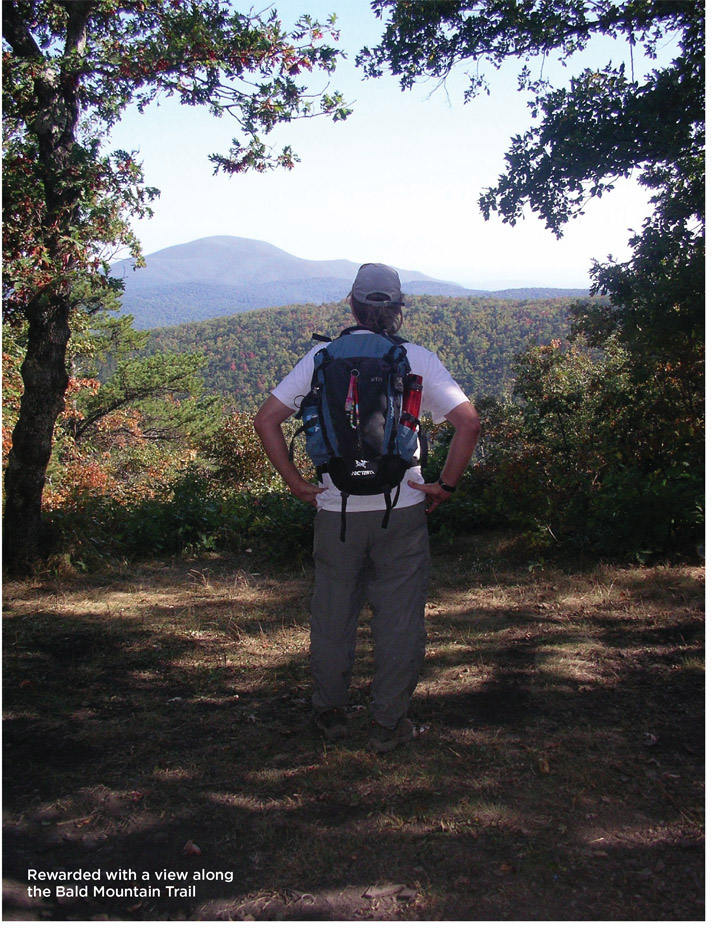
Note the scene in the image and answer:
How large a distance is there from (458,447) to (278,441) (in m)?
0.75

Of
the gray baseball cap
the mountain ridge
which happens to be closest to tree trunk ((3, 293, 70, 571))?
the gray baseball cap

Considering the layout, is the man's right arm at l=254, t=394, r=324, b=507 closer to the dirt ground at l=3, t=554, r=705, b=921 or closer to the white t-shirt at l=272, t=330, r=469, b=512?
the white t-shirt at l=272, t=330, r=469, b=512

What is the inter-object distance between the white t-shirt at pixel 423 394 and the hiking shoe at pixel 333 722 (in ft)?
3.07

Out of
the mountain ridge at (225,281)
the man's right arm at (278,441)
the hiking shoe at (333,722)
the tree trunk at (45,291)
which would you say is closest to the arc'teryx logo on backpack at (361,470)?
the man's right arm at (278,441)

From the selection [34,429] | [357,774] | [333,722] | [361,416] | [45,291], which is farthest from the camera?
[34,429]

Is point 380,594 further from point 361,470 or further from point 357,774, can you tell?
point 357,774

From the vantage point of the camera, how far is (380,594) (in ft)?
9.96

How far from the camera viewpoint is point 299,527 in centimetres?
667

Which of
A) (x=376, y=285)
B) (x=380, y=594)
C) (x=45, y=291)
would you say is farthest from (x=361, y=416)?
(x=45, y=291)

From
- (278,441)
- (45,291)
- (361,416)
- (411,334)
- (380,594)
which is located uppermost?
(411,334)

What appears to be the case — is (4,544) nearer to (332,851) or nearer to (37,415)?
(37,415)

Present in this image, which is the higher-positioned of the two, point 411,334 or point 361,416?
point 411,334

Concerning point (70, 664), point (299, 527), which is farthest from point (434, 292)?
point (70, 664)

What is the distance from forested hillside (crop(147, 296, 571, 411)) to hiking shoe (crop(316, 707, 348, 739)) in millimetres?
25814
